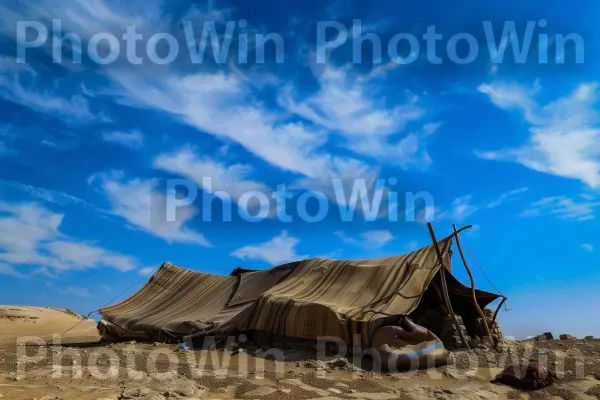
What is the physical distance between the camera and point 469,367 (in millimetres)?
8094

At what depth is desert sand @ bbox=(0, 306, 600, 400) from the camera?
242 inches

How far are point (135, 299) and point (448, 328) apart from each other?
10.2 m

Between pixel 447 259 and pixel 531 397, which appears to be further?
pixel 447 259

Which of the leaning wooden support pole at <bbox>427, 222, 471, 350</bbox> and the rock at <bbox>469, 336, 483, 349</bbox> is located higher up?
the leaning wooden support pole at <bbox>427, 222, 471, 350</bbox>

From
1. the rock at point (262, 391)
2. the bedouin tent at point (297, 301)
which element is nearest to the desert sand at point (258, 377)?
the rock at point (262, 391)

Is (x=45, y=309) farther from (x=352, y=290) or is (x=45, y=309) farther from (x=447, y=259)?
(x=447, y=259)

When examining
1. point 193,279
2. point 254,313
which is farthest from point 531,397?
point 193,279

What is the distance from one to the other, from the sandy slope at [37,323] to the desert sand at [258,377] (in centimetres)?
982

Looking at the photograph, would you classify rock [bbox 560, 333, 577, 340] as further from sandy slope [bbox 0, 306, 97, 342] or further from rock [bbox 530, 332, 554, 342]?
sandy slope [bbox 0, 306, 97, 342]

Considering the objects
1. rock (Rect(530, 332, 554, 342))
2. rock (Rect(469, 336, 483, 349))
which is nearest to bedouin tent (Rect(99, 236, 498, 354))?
rock (Rect(469, 336, 483, 349))

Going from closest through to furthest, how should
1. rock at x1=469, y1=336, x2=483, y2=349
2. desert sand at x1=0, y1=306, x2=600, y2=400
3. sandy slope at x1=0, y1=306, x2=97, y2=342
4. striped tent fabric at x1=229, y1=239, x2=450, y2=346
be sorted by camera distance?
desert sand at x1=0, y1=306, x2=600, y2=400 → striped tent fabric at x1=229, y1=239, x2=450, y2=346 → rock at x1=469, y1=336, x2=483, y2=349 → sandy slope at x1=0, y1=306, x2=97, y2=342

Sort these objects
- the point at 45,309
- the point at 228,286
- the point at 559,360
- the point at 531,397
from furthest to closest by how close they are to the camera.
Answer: the point at 45,309 < the point at 228,286 < the point at 559,360 < the point at 531,397

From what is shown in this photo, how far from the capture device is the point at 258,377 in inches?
287

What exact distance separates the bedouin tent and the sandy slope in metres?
4.74
